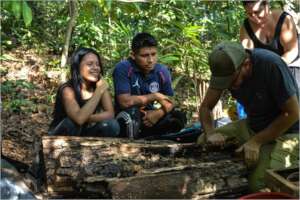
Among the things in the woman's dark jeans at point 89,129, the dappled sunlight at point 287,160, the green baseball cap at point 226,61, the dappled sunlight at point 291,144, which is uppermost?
the green baseball cap at point 226,61

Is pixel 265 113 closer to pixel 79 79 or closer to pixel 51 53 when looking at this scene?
pixel 79 79

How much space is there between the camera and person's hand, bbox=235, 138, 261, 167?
296 cm

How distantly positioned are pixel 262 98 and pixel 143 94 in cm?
129

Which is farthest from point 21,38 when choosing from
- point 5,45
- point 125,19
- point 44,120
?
point 44,120

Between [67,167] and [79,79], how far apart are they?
95 cm

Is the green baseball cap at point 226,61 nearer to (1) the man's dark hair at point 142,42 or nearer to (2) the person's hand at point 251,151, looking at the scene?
(2) the person's hand at point 251,151

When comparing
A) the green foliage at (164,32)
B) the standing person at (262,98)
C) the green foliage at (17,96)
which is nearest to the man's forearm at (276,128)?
the standing person at (262,98)

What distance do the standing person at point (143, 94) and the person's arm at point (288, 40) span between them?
1029 mm

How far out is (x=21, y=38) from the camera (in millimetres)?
7621

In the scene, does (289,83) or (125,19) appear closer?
(289,83)

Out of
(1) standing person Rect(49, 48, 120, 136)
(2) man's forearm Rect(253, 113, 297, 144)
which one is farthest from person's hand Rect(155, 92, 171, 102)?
(2) man's forearm Rect(253, 113, 297, 144)

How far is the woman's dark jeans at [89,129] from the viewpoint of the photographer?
11.5ft

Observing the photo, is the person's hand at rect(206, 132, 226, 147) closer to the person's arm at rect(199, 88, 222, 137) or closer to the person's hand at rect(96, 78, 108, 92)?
the person's arm at rect(199, 88, 222, 137)

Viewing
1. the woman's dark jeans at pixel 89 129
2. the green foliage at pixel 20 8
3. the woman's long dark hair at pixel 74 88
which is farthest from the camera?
the woman's long dark hair at pixel 74 88
